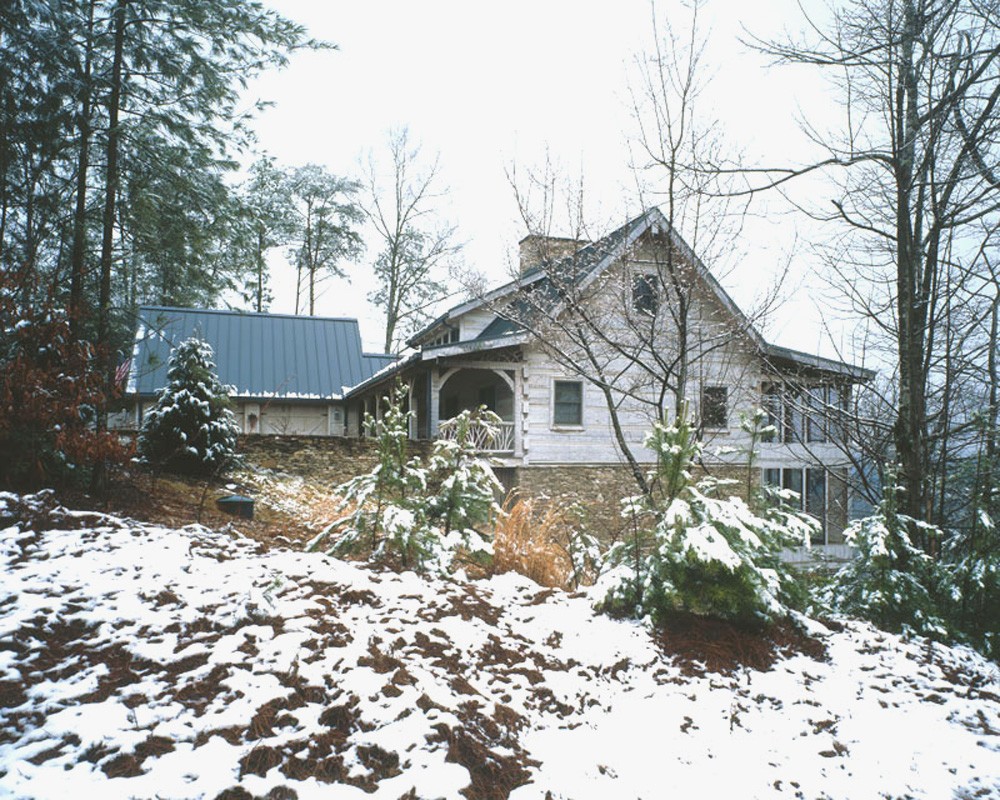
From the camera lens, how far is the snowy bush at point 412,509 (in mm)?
4488

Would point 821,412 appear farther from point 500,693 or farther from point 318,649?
point 318,649

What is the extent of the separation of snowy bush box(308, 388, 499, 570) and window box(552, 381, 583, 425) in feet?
32.0

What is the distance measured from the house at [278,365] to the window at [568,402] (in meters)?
7.44

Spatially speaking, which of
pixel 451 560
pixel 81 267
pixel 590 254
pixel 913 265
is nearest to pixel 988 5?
pixel 913 265

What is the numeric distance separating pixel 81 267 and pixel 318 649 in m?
5.77

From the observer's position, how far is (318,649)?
286cm

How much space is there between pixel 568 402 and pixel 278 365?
10047mm

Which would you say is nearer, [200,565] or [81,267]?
[200,565]

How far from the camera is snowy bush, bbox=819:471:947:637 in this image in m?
4.19

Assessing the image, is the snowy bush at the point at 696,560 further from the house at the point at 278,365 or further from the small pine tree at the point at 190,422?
the house at the point at 278,365

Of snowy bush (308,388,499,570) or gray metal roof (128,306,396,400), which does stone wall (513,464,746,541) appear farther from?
snowy bush (308,388,499,570)

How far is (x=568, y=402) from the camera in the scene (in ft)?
49.0

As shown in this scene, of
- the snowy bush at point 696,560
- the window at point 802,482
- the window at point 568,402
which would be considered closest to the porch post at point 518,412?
the window at point 568,402

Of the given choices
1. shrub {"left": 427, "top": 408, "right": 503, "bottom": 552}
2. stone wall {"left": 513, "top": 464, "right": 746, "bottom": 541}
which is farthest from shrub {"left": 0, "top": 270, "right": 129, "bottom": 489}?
stone wall {"left": 513, "top": 464, "right": 746, "bottom": 541}
